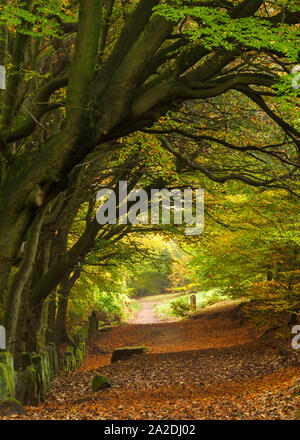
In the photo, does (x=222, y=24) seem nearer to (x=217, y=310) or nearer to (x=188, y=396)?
(x=188, y=396)

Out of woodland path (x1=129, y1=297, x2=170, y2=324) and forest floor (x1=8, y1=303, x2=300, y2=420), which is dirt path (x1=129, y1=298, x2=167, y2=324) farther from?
forest floor (x1=8, y1=303, x2=300, y2=420)

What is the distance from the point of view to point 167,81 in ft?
23.3

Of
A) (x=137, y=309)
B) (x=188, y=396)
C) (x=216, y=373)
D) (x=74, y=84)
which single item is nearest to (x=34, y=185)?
(x=74, y=84)

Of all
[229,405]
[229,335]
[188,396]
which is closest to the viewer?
[229,405]

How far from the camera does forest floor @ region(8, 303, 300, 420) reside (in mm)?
8217

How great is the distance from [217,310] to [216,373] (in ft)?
61.1

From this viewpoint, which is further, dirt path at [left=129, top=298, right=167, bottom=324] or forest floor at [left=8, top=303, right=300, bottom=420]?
dirt path at [left=129, top=298, right=167, bottom=324]

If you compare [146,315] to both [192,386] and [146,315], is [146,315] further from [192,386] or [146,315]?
[192,386]

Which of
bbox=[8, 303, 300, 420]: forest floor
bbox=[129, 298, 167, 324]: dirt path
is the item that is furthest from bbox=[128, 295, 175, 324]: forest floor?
Result: bbox=[8, 303, 300, 420]: forest floor

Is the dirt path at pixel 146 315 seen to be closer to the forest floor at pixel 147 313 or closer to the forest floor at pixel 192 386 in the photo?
the forest floor at pixel 147 313

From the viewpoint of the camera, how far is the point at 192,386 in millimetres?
12016

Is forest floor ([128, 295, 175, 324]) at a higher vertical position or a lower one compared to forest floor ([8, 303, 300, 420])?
higher
